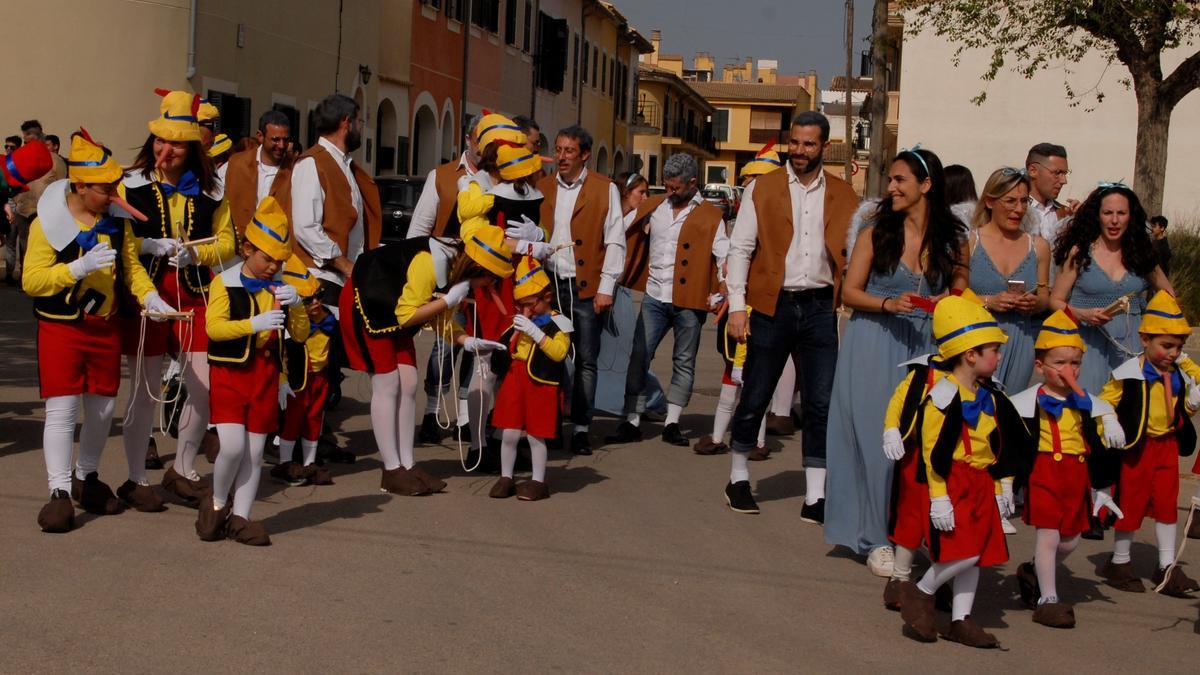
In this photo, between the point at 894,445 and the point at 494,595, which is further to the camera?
the point at 494,595

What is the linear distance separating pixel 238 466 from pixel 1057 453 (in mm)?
3570

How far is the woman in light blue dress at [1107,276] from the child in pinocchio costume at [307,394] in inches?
154

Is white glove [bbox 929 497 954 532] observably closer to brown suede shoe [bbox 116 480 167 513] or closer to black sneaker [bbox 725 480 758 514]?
black sneaker [bbox 725 480 758 514]

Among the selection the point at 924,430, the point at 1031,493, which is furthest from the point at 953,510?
the point at 1031,493

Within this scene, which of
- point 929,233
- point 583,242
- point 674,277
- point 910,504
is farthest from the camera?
point 674,277

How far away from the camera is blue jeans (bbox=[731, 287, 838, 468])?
8.09 meters

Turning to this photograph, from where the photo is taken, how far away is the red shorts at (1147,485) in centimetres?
718

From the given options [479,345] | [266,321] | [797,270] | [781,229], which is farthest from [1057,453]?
[266,321]

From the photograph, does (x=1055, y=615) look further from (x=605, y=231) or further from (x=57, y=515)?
(x=605, y=231)

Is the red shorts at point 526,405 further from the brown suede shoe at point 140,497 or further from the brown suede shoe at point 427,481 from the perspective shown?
the brown suede shoe at point 140,497

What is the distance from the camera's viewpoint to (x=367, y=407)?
38.2 feet

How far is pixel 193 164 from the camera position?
7777 millimetres

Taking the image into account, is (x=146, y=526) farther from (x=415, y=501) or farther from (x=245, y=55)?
(x=245, y=55)

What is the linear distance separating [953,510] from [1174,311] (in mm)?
1990
